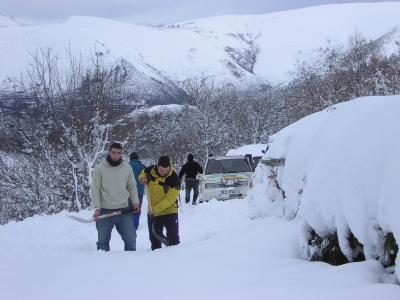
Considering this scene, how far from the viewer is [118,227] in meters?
7.07

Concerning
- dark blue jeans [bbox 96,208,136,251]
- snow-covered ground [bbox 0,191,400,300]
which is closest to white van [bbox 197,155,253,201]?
snow-covered ground [bbox 0,191,400,300]

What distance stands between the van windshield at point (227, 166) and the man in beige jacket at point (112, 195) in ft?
28.8

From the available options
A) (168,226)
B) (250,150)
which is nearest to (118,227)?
(168,226)

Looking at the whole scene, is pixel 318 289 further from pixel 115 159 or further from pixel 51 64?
pixel 51 64

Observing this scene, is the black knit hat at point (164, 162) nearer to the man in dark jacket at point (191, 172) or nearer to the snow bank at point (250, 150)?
the man in dark jacket at point (191, 172)

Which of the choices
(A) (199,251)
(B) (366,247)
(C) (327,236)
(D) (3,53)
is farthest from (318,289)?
(D) (3,53)

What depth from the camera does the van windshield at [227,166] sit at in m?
15.8

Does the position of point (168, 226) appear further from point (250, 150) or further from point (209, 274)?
point (250, 150)

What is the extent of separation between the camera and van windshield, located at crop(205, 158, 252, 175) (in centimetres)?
1584

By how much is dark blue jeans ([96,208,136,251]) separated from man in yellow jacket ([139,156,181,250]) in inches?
11.6

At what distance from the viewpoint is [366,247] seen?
13.2 ft

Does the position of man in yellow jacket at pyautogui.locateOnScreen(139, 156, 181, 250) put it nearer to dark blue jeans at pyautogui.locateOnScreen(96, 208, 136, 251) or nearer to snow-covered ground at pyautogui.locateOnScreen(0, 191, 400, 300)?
dark blue jeans at pyautogui.locateOnScreen(96, 208, 136, 251)

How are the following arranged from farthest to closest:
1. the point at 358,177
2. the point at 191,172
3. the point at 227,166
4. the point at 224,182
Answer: the point at 227,166
the point at 191,172
the point at 224,182
the point at 358,177

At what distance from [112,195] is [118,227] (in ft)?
1.56
